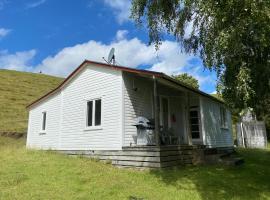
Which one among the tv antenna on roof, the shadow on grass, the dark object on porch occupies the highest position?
the tv antenna on roof

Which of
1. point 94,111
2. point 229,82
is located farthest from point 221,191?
point 94,111

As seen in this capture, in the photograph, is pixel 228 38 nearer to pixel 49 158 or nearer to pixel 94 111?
pixel 94 111

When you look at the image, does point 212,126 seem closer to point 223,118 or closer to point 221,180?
point 223,118

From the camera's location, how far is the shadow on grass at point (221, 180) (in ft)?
24.3

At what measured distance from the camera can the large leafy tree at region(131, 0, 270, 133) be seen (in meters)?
6.48

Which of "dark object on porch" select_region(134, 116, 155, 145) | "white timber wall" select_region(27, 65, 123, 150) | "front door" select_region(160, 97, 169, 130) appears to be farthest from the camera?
"front door" select_region(160, 97, 169, 130)

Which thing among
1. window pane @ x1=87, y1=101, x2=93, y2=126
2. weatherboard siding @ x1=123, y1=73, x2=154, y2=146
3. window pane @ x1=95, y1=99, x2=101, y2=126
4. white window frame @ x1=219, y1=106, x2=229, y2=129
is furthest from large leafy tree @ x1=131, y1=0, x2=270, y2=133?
white window frame @ x1=219, y1=106, x2=229, y2=129

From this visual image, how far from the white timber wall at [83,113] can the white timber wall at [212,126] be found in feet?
15.7

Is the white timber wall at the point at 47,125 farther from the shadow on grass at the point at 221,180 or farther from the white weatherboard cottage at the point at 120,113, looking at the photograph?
the shadow on grass at the point at 221,180

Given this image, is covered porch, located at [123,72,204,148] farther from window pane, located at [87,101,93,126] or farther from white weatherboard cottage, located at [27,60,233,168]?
window pane, located at [87,101,93,126]

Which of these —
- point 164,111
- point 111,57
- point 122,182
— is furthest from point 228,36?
point 164,111

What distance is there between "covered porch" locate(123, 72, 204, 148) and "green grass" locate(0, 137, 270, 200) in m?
1.61

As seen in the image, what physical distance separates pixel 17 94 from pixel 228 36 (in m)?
36.1

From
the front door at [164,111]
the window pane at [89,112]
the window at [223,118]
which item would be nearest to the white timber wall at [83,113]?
the window pane at [89,112]
